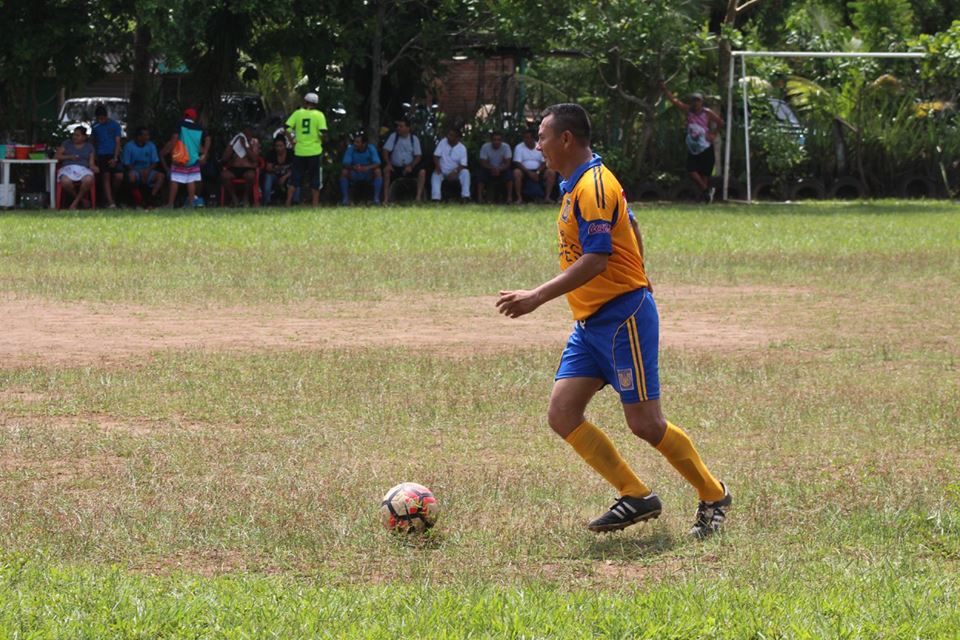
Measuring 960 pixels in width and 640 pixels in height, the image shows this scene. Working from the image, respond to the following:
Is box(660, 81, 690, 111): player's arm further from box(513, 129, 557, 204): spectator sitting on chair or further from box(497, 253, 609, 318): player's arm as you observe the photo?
box(497, 253, 609, 318): player's arm

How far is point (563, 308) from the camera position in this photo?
45.3 ft

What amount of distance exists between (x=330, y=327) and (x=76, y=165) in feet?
45.8

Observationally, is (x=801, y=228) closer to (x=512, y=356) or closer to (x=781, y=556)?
(x=512, y=356)

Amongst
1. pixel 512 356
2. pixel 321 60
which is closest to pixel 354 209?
pixel 321 60

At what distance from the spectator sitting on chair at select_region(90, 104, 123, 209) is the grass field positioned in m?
9.68

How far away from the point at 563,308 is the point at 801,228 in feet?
29.7

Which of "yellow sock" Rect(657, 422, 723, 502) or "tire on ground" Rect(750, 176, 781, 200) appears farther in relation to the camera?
"tire on ground" Rect(750, 176, 781, 200)

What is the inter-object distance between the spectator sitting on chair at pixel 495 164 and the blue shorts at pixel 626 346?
21.7 m

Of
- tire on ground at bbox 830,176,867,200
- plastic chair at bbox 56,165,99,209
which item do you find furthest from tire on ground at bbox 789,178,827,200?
plastic chair at bbox 56,165,99,209

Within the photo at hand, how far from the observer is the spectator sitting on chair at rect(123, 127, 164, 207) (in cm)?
2520

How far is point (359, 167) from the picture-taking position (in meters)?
26.9

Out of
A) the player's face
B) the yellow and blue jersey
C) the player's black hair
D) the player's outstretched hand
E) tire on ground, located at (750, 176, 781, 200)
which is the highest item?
the player's black hair

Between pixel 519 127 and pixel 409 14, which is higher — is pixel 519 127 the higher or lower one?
the lower one

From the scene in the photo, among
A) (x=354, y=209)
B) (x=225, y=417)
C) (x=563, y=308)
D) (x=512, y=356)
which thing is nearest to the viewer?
→ (x=225, y=417)
